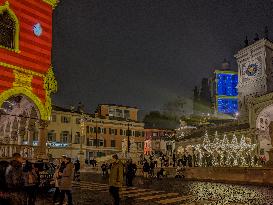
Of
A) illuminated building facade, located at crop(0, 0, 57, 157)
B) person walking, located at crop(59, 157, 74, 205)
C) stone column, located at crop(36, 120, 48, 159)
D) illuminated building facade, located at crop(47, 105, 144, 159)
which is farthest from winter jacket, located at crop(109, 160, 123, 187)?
illuminated building facade, located at crop(47, 105, 144, 159)

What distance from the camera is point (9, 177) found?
30.0 ft

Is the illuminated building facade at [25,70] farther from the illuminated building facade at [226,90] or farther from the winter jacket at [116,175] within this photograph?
the illuminated building facade at [226,90]

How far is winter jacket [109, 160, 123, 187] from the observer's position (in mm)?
11500

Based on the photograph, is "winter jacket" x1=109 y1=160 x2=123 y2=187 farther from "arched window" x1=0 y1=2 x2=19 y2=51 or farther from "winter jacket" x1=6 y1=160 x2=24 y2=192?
"arched window" x1=0 y1=2 x2=19 y2=51

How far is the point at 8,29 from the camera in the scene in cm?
2052

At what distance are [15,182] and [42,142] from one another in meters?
11.8

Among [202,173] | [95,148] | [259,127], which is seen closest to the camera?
[202,173]

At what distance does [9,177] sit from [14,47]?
13152mm

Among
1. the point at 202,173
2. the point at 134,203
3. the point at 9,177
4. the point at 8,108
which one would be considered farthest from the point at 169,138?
the point at 9,177

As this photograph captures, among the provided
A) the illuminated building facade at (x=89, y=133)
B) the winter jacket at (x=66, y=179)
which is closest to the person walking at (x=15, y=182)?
the winter jacket at (x=66, y=179)

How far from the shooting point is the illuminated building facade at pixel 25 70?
19.9m

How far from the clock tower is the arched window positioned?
41448 mm

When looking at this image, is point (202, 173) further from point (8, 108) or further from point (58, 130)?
point (58, 130)

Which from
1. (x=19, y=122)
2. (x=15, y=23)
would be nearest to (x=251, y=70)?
(x=19, y=122)
